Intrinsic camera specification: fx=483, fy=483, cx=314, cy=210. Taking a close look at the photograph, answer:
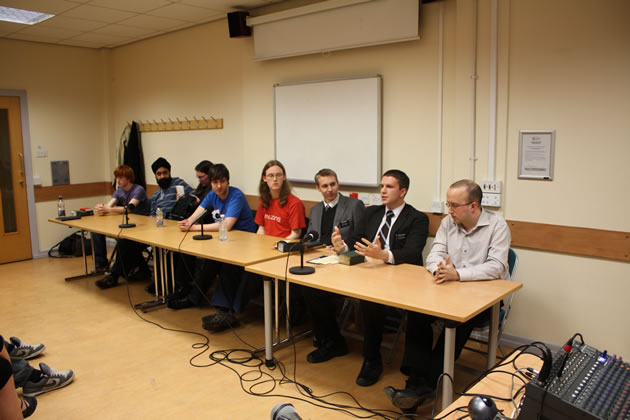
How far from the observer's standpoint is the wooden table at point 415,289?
2295mm

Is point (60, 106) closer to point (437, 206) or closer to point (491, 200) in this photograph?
point (437, 206)

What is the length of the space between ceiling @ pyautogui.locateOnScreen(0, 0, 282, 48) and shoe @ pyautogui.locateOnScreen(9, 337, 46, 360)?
3.15m

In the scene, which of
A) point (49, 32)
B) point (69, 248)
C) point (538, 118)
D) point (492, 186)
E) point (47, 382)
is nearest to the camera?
point (47, 382)

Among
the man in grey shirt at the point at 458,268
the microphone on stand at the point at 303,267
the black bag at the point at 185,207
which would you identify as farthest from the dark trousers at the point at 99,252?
the man in grey shirt at the point at 458,268

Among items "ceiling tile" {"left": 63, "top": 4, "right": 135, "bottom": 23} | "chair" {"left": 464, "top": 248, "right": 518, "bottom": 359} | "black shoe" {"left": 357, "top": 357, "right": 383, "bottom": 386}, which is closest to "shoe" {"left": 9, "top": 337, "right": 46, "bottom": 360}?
"black shoe" {"left": 357, "top": 357, "right": 383, "bottom": 386}

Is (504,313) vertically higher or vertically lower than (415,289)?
lower

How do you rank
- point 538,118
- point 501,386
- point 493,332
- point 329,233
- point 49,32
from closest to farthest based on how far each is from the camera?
point 501,386 < point 493,332 < point 538,118 < point 329,233 < point 49,32

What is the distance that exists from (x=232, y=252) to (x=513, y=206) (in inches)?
80.3

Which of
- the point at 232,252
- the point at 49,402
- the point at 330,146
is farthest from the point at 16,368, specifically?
the point at 330,146

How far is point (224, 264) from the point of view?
13.1 feet

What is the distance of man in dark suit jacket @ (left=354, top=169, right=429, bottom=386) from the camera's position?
299cm

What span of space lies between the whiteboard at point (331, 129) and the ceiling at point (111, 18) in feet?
3.38

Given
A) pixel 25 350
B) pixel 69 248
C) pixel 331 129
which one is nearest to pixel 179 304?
pixel 25 350

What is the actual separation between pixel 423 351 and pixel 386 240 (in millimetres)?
859
